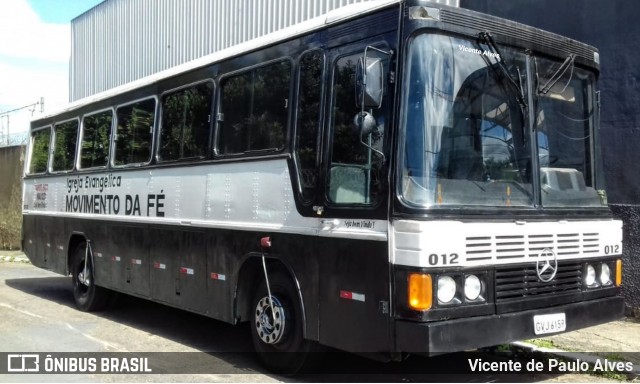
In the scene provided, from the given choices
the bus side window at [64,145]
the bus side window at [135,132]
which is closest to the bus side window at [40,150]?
the bus side window at [64,145]

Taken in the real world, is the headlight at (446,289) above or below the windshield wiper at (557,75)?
below

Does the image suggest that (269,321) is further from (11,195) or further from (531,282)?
(11,195)

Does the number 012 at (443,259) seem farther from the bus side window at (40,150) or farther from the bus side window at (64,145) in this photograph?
the bus side window at (40,150)

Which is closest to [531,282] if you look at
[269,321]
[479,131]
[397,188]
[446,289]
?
[446,289]

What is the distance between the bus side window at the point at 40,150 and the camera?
11.4 meters

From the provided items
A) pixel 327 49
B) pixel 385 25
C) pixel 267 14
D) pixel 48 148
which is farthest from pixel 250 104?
pixel 267 14

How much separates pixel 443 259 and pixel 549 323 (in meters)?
1.25

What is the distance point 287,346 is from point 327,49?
280cm

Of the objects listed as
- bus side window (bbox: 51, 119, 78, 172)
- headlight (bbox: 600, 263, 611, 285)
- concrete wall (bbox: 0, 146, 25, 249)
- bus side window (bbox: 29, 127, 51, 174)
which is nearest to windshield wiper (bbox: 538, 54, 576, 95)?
headlight (bbox: 600, 263, 611, 285)

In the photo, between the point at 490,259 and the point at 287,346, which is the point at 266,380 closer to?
the point at 287,346

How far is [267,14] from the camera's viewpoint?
45.1ft

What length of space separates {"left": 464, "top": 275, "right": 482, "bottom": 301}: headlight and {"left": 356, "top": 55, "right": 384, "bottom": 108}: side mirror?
151 centimetres

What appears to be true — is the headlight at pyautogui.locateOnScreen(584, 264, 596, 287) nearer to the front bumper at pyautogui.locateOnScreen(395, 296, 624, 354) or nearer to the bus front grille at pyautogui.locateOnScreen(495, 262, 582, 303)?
the bus front grille at pyautogui.locateOnScreen(495, 262, 582, 303)

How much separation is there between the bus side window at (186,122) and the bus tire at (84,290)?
2.93 m
